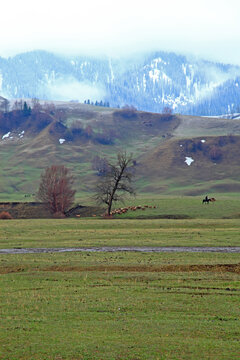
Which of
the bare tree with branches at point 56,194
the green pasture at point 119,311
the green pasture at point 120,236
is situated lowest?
the green pasture at point 119,311

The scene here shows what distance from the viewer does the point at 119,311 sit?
998 inches

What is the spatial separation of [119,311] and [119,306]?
0.94 meters

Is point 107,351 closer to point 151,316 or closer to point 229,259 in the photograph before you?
point 151,316

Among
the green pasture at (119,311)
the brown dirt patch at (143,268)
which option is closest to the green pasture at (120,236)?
the brown dirt patch at (143,268)

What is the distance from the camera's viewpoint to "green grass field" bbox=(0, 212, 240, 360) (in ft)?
64.0

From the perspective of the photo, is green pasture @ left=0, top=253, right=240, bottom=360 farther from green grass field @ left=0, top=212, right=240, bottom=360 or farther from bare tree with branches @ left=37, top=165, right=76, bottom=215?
bare tree with branches @ left=37, top=165, right=76, bottom=215

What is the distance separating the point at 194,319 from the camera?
2370 cm

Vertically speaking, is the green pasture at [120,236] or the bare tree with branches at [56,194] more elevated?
the bare tree with branches at [56,194]

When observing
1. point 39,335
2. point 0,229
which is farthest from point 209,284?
point 0,229

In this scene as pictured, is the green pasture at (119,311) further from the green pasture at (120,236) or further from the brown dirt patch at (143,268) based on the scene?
the green pasture at (120,236)

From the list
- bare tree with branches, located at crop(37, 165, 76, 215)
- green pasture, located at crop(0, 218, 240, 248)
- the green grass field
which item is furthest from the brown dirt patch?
bare tree with branches, located at crop(37, 165, 76, 215)

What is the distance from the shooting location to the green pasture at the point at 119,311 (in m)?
19.4

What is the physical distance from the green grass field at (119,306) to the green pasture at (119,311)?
39 millimetres

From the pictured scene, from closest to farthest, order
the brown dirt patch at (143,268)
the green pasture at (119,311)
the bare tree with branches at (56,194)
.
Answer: the green pasture at (119,311) < the brown dirt patch at (143,268) < the bare tree with branches at (56,194)
